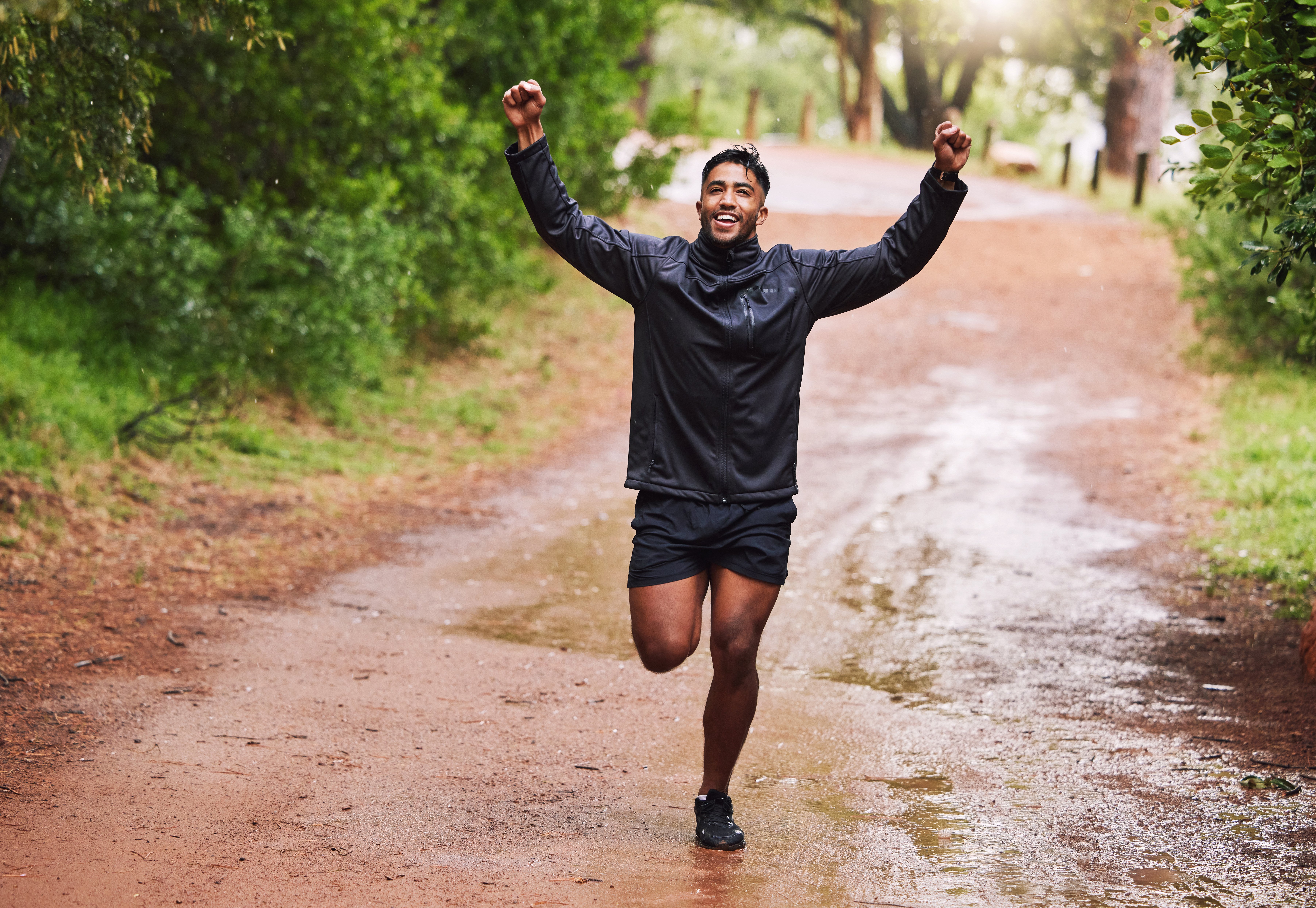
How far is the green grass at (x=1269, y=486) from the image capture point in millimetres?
8008

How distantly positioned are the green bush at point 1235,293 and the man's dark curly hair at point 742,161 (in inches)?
422

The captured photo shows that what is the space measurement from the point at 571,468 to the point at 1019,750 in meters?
6.60

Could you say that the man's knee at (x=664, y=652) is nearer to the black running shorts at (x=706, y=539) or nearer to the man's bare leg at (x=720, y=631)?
the man's bare leg at (x=720, y=631)

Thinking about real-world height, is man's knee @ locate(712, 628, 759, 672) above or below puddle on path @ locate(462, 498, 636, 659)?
above

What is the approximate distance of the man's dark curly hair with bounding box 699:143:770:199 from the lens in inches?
161

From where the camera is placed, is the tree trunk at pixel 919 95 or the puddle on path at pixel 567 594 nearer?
the puddle on path at pixel 567 594

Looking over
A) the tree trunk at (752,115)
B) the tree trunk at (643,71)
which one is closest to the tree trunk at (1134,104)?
the tree trunk at (752,115)

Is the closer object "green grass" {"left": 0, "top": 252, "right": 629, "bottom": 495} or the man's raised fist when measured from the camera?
the man's raised fist

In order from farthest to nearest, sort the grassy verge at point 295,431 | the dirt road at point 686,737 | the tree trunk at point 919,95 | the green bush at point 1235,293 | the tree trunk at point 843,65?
the tree trunk at point 919,95 < the tree trunk at point 843,65 < the green bush at point 1235,293 < the grassy verge at point 295,431 < the dirt road at point 686,737

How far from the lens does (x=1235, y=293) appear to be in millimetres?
14734

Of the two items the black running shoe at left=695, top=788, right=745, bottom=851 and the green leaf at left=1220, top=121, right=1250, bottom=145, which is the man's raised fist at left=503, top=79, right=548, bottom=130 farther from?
the green leaf at left=1220, top=121, right=1250, bottom=145

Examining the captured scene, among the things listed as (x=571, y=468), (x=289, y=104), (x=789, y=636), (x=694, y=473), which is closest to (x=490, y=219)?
(x=289, y=104)

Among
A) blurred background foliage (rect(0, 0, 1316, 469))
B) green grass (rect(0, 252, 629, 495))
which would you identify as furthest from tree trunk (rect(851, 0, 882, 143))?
green grass (rect(0, 252, 629, 495))

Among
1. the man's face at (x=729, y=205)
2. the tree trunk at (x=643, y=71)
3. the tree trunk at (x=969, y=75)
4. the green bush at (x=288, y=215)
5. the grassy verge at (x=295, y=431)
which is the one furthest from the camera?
the tree trunk at (x=969, y=75)
